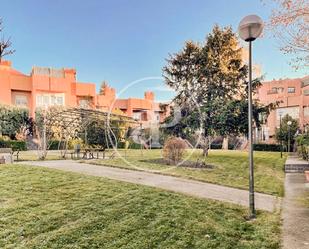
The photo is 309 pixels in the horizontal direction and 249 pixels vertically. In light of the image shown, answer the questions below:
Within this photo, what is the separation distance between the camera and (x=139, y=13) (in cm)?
1814

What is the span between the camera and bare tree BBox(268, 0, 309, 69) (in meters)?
7.54

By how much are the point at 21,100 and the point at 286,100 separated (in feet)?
116

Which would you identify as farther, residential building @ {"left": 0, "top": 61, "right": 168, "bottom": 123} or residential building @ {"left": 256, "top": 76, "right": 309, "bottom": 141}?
residential building @ {"left": 256, "top": 76, "right": 309, "bottom": 141}

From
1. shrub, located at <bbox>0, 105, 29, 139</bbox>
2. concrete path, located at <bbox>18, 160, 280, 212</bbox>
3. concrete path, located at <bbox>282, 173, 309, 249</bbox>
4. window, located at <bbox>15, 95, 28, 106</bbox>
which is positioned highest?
window, located at <bbox>15, 95, 28, 106</bbox>

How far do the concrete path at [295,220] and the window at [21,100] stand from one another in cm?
3223

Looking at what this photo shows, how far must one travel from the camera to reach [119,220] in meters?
4.98

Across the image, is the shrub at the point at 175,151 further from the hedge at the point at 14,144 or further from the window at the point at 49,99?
the window at the point at 49,99

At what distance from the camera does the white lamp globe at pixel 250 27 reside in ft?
18.9

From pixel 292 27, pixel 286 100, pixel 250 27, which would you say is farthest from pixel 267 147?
pixel 250 27

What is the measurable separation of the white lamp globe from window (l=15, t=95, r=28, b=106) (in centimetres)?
3306

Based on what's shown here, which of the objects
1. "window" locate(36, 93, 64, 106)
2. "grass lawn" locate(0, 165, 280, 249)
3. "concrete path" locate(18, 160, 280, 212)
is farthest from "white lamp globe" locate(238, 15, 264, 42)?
"window" locate(36, 93, 64, 106)

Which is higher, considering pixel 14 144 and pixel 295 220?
pixel 14 144

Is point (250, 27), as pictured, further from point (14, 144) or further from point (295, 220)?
point (14, 144)

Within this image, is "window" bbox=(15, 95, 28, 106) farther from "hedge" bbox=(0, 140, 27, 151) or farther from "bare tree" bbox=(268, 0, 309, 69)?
"bare tree" bbox=(268, 0, 309, 69)
